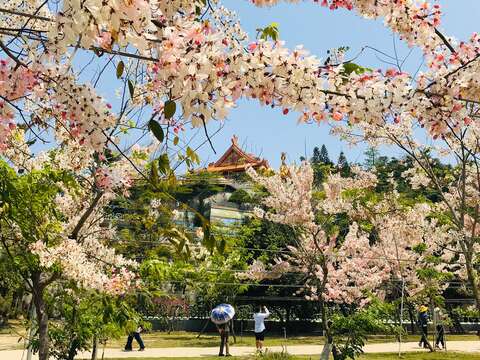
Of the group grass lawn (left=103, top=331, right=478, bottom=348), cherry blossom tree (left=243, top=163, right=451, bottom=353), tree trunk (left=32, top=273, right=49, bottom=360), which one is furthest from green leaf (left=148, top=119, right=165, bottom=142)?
grass lawn (left=103, top=331, right=478, bottom=348)

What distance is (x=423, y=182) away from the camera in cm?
1142

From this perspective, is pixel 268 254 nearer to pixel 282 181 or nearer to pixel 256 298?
pixel 256 298

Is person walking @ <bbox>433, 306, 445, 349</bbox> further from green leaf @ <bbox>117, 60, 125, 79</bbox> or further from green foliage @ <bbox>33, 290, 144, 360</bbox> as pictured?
green leaf @ <bbox>117, 60, 125, 79</bbox>

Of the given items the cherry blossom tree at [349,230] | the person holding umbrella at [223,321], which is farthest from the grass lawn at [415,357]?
the cherry blossom tree at [349,230]

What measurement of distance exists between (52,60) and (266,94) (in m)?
0.78

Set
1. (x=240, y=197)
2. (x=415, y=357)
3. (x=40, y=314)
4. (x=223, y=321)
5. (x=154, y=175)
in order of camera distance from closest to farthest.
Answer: (x=154, y=175) → (x=40, y=314) → (x=415, y=357) → (x=223, y=321) → (x=240, y=197)

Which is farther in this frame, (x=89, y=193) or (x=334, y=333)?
(x=334, y=333)

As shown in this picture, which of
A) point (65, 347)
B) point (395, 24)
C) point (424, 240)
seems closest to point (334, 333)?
point (65, 347)

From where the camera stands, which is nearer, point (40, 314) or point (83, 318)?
point (40, 314)

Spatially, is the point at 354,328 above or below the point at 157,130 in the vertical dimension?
below

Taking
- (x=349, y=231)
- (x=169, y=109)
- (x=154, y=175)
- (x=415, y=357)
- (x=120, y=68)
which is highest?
(x=349, y=231)

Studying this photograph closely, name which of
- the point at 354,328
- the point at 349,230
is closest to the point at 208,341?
the point at 349,230

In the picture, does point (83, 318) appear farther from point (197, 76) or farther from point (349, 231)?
point (349, 231)

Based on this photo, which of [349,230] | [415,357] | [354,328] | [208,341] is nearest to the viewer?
[354,328]
